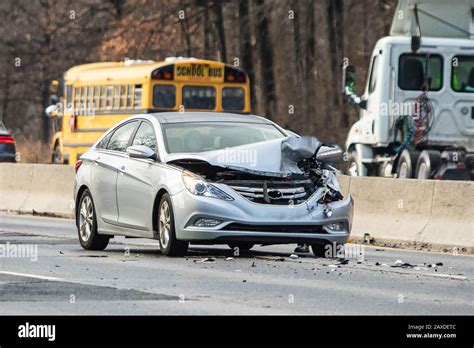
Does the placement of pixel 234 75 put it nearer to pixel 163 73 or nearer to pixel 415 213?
pixel 163 73

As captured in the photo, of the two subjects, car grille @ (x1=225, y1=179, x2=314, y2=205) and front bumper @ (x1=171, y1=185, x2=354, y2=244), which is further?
car grille @ (x1=225, y1=179, x2=314, y2=205)

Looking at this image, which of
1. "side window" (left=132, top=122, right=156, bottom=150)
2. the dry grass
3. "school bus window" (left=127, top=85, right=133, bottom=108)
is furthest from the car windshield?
the dry grass

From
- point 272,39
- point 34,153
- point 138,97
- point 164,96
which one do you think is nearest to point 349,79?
point 164,96

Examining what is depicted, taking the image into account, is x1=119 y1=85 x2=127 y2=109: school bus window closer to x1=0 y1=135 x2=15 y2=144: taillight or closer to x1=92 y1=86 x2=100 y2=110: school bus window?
x1=92 y1=86 x2=100 y2=110: school bus window

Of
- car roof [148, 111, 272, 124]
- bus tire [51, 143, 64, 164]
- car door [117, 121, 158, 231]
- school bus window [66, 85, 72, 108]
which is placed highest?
school bus window [66, 85, 72, 108]

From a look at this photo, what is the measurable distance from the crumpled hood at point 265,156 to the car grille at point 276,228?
533 millimetres

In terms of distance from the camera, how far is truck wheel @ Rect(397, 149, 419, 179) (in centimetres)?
2766

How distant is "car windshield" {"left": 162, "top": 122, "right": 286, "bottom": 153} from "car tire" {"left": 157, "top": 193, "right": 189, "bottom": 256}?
69cm

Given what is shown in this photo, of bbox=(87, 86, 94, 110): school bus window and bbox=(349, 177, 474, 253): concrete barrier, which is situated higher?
bbox=(87, 86, 94, 110): school bus window

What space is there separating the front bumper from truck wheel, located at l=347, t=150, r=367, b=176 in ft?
47.3

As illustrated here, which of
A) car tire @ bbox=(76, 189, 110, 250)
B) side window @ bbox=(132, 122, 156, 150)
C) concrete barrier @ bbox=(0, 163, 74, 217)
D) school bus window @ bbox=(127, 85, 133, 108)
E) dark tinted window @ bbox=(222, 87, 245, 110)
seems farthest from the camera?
dark tinted window @ bbox=(222, 87, 245, 110)

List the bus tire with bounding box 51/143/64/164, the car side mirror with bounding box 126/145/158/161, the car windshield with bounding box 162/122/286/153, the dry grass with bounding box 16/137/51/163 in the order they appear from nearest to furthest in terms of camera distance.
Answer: the car side mirror with bounding box 126/145/158/161 < the car windshield with bounding box 162/122/286/153 < the bus tire with bounding box 51/143/64/164 < the dry grass with bounding box 16/137/51/163
